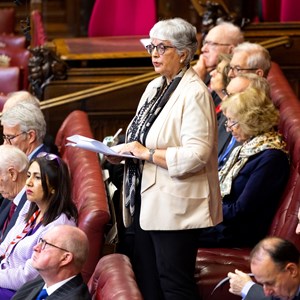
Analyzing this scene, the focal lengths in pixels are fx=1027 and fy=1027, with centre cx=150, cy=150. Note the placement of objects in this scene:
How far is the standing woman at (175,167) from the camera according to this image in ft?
11.7

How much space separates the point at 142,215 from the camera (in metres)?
3.63

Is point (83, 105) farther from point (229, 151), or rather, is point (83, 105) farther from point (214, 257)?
point (214, 257)

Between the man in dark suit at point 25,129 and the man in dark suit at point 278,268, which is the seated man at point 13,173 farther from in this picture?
the man in dark suit at point 278,268

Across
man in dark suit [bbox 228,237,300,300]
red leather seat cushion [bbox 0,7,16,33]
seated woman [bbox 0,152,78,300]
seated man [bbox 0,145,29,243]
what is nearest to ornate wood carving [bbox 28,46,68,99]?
seated man [bbox 0,145,29,243]

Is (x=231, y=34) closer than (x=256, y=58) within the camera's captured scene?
No

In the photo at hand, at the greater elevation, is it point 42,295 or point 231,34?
point 231,34

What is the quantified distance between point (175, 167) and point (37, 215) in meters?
0.74


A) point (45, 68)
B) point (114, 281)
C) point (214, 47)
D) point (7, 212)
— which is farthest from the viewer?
point (45, 68)

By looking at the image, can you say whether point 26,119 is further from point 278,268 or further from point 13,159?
point 278,268

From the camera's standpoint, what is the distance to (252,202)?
4086mm

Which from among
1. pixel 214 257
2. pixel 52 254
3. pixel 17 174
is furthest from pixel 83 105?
pixel 52 254

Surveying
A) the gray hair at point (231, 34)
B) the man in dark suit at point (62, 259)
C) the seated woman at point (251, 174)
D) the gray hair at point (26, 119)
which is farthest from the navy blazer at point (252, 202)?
the gray hair at point (231, 34)

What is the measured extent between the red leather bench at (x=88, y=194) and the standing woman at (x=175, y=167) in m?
0.17

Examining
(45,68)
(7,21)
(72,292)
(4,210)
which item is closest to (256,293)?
(72,292)
